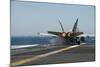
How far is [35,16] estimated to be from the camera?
2.87 metres

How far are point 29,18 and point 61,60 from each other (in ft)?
2.48

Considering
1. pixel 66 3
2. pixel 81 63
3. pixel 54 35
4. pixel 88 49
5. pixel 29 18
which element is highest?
pixel 66 3

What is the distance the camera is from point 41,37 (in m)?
2.87

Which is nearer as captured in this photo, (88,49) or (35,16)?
(35,16)

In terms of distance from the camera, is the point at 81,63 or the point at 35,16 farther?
the point at 81,63

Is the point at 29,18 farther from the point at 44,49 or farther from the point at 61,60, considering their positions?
the point at 61,60

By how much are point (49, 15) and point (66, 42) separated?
18.3 inches

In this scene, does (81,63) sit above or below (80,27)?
below

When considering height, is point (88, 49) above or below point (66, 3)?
below
